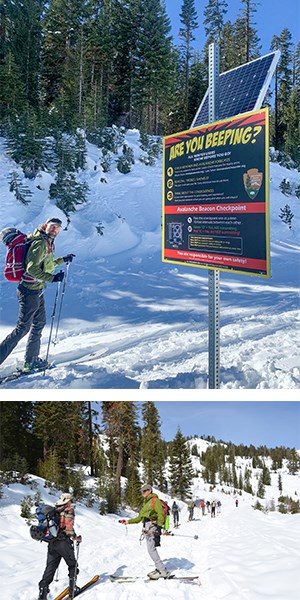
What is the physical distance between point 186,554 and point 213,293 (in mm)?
1891

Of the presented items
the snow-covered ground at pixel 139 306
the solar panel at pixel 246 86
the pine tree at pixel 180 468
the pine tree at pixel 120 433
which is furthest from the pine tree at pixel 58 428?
the solar panel at pixel 246 86

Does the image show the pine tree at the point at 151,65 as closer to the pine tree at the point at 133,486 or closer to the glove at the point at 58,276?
the glove at the point at 58,276

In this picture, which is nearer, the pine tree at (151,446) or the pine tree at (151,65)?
the pine tree at (151,446)

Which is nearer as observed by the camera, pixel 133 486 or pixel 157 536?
pixel 157 536

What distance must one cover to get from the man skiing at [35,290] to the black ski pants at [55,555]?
186 centimetres

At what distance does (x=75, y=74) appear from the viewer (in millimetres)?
6469

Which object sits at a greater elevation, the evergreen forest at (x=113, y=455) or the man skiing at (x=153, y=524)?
the evergreen forest at (x=113, y=455)

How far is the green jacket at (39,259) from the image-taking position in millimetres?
5004

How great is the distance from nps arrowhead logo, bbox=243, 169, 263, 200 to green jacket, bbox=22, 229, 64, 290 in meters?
1.84

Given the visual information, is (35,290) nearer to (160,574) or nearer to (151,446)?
(151,446)

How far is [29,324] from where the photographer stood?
205 inches

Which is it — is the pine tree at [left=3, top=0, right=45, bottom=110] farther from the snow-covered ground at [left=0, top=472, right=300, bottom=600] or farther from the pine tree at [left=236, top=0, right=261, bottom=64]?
the snow-covered ground at [left=0, top=472, right=300, bottom=600]

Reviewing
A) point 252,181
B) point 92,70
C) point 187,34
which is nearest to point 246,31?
point 187,34

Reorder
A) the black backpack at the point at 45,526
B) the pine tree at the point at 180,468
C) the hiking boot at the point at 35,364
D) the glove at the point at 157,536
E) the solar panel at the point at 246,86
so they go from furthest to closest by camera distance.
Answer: the hiking boot at the point at 35,364, the pine tree at the point at 180,468, the solar panel at the point at 246,86, the glove at the point at 157,536, the black backpack at the point at 45,526
